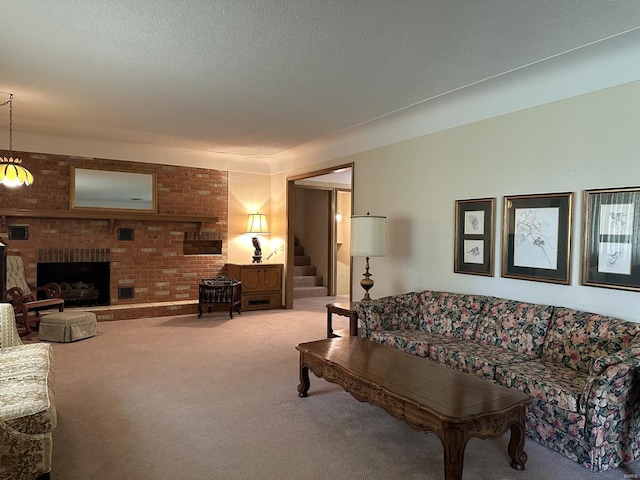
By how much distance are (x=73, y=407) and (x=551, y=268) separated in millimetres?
3901

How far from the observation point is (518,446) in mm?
2428

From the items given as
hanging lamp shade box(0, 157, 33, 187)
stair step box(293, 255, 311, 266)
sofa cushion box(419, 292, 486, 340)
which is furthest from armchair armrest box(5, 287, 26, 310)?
stair step box(293, 255, 311, 266)

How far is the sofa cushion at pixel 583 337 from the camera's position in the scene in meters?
2.78

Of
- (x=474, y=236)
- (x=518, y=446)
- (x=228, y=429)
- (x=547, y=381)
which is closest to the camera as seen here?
(x=518, y=446)

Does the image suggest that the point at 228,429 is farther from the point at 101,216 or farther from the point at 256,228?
the point at 256,228

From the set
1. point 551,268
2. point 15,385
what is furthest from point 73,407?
point 551,268

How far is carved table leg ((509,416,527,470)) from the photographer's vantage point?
95.2 inches

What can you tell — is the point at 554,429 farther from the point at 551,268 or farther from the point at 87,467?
the point at 87,467

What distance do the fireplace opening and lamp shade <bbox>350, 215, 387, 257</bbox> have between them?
4200mm

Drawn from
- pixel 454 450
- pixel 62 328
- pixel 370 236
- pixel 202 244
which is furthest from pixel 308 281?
pixel 454 450

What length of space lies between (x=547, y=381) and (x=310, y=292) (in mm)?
6489

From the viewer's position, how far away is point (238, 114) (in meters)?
4.80

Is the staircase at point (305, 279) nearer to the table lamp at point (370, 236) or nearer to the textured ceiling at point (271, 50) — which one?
the table lamp at point (370, 236)

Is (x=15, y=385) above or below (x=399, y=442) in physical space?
above
